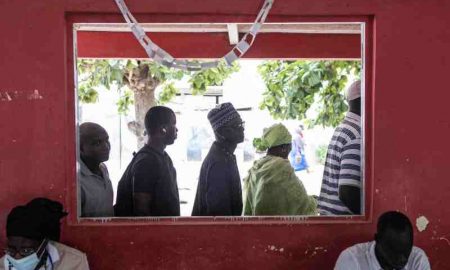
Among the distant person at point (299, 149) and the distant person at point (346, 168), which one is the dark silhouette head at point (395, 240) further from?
the distant person at point (299, 149)

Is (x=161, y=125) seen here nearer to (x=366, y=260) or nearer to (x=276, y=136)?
(x=276, y=136)

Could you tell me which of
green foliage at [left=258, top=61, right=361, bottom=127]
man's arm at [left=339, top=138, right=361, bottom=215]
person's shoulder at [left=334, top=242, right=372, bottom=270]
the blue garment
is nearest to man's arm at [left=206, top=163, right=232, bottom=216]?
man's arm at [left=339, top=138, right=361, bottom=215]

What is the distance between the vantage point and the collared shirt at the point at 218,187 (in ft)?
11.0

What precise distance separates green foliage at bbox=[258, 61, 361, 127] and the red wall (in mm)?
2778

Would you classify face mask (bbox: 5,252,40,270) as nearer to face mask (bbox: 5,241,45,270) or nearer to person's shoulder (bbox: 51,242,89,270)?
face mask (bbox: 5,241,45,270)

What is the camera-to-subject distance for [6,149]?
2.98 m

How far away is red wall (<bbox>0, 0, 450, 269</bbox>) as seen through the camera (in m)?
2.95

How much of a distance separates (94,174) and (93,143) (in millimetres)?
206

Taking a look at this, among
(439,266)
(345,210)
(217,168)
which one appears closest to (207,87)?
(217,168)

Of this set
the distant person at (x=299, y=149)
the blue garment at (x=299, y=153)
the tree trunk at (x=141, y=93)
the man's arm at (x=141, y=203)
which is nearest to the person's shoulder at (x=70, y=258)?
the man's arm at (x=141, y=203)

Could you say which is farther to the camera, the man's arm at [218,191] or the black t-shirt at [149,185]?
the man's arm at [218,191]

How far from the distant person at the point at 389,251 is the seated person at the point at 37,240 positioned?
127 centimetres

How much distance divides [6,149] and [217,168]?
1143mm

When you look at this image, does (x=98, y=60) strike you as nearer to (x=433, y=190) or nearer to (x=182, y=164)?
(x=182, y=164)
